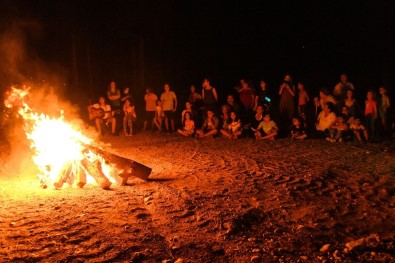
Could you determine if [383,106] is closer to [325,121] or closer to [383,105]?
[383,105]

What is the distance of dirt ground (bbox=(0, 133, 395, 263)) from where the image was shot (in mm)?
4625

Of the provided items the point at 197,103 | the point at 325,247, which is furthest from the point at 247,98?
the point at 325,247

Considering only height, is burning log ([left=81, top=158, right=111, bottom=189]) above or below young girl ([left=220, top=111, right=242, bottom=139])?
below

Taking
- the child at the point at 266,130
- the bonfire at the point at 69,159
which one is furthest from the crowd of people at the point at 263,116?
the bonfire at the point at 69,159

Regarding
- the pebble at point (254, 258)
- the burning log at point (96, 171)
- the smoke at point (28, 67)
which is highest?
the smoke at point (28, 67)

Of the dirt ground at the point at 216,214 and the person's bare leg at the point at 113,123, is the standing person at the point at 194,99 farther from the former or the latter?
the dirt ground at the point at 216,214

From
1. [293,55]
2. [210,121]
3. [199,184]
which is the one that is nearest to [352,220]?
[199,184]

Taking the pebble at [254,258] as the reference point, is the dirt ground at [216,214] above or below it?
above

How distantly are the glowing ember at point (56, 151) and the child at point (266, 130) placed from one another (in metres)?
5.49

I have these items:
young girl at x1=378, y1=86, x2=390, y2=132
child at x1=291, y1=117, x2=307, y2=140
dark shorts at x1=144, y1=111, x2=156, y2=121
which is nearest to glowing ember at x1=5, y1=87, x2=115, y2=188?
dark shorts at x1=144, y1=111, x2=156, y2=121

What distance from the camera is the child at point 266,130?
11897 millimetres

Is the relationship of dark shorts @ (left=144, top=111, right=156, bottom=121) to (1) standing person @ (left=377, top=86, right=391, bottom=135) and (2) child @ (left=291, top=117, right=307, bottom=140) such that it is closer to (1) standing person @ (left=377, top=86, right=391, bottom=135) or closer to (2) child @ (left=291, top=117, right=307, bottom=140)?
(2) child @ (left=291, top=117, right=307, bottom=140)

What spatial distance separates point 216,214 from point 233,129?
686 centimetres

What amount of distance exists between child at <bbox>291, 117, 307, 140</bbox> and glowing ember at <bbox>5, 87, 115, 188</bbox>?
6.08 meters
